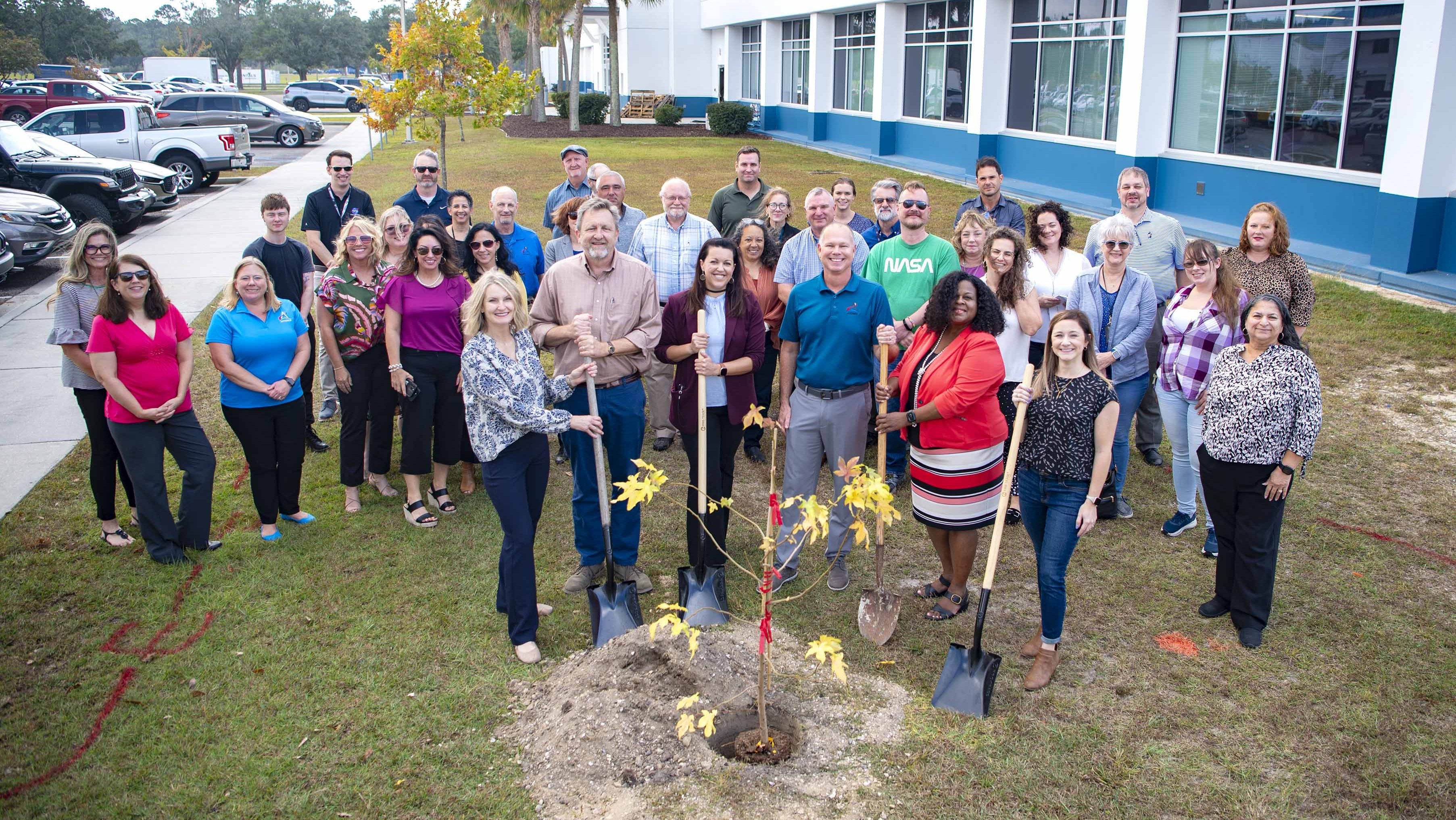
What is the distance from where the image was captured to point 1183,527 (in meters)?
6.39

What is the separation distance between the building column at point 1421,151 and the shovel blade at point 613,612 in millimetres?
10439

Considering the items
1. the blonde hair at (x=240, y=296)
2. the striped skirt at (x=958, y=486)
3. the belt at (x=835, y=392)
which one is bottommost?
the striped skirt at (x=958, y=486)

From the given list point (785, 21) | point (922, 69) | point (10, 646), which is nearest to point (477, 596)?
point (10, 646)

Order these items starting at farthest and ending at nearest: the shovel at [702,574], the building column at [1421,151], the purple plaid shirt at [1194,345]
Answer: the building column at [1421,151], the purple plaid shirt at [1194,345], the shovel at [702,574]

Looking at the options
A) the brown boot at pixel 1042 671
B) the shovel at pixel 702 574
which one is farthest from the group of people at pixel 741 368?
the shovel at pixel 702 574

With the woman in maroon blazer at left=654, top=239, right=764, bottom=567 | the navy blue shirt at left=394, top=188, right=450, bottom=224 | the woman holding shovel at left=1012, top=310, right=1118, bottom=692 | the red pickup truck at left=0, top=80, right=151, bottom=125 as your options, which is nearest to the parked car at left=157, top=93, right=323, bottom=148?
the red pickup truck at left=0, top=80, right=151, bottom=125

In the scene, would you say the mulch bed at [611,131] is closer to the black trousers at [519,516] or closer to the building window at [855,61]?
the building window at [855,61]

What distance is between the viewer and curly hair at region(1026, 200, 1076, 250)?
21.6ft

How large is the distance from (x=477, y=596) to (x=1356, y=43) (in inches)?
499

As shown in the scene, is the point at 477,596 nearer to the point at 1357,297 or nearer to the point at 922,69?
the point at 1357,297

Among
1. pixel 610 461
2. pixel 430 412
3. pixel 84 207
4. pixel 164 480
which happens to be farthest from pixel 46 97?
pixel 610 461

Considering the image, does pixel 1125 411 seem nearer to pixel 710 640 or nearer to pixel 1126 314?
pixel 1126 314

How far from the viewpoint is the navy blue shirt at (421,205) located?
27.8 feet

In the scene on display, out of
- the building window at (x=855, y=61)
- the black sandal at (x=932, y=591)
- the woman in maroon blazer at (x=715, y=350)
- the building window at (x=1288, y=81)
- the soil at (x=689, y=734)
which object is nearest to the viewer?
the soil at (x=689, y=734)
